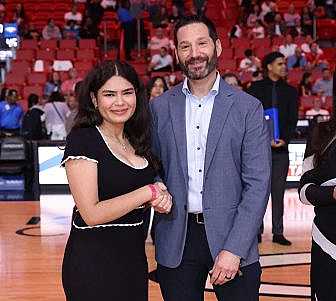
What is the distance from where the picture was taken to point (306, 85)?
14289 millimetres

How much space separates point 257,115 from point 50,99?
32.6 ft

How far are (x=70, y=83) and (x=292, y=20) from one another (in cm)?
569

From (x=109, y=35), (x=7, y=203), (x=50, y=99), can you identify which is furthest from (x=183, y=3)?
(x=7, y=203)

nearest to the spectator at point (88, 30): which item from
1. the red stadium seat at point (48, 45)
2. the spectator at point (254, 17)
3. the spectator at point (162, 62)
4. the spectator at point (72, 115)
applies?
the red stadium seat at point (48, 45)

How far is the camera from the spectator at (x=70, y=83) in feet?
45.2

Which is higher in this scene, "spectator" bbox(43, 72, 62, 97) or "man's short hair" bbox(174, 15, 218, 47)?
"man's short hair" bbox(174, 15, 218, 47)

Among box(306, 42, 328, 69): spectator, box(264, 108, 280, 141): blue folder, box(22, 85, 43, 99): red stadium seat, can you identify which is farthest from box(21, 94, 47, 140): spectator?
box(306, 42, 328, 69): spectator

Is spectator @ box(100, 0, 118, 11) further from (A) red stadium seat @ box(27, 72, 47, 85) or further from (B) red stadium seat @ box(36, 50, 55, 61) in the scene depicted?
(A) red stadium seat @ box(27, 72, 47, 85)

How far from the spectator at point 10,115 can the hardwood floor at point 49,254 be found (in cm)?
350

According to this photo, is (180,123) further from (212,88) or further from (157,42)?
(157,42)

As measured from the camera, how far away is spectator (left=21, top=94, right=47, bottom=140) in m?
11.8

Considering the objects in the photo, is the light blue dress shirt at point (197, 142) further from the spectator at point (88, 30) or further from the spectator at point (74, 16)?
the spectator at point (74, 16)

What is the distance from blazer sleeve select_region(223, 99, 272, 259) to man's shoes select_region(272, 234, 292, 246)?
403 cm

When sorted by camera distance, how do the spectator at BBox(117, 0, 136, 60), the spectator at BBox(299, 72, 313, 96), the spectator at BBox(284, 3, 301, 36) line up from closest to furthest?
1. the spectator at BBox(299, 72, 313, 96)
2. the spectator at BBox(117, 0, 136, 60)
3. the spectator at BBox(284, 3, 301, 36)
